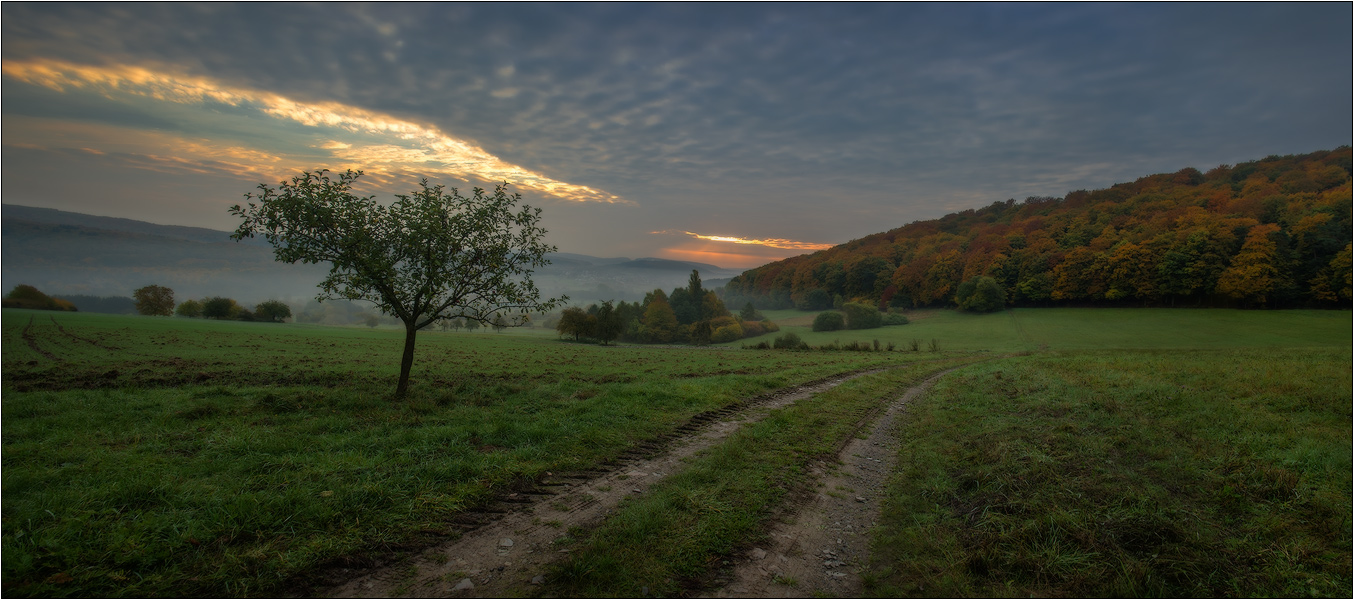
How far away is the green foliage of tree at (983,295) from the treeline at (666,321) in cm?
3523

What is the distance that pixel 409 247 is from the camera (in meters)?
16.6

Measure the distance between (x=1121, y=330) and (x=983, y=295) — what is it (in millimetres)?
23484

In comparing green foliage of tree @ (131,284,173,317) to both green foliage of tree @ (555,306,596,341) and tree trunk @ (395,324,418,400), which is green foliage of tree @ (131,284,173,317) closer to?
green foliage of tree @ (555,306,596,341)

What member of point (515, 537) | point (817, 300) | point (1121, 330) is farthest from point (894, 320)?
point (515, 537)

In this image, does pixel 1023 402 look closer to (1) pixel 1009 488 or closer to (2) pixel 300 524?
(1) pixel 1009 488

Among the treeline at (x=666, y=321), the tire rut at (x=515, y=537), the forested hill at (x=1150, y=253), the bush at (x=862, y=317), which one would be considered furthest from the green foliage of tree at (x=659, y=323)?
the tire rut at (x=515, y=537)

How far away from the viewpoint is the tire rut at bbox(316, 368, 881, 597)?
5.58 metres

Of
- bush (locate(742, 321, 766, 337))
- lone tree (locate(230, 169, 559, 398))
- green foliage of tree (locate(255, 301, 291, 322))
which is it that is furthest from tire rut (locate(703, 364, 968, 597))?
green foliage of tree (locate(255, 301, 291, 322))

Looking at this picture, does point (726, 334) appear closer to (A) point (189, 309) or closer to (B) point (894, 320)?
(B) point (894, 320)

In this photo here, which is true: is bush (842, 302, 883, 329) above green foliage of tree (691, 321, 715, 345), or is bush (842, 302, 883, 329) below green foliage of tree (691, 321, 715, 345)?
above

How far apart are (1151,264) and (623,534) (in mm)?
104300

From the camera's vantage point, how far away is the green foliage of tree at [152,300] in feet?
291

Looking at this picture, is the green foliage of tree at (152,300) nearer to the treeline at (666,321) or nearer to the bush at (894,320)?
the treeline at (666,321)

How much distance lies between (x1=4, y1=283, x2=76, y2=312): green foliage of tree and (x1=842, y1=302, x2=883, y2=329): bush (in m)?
126
